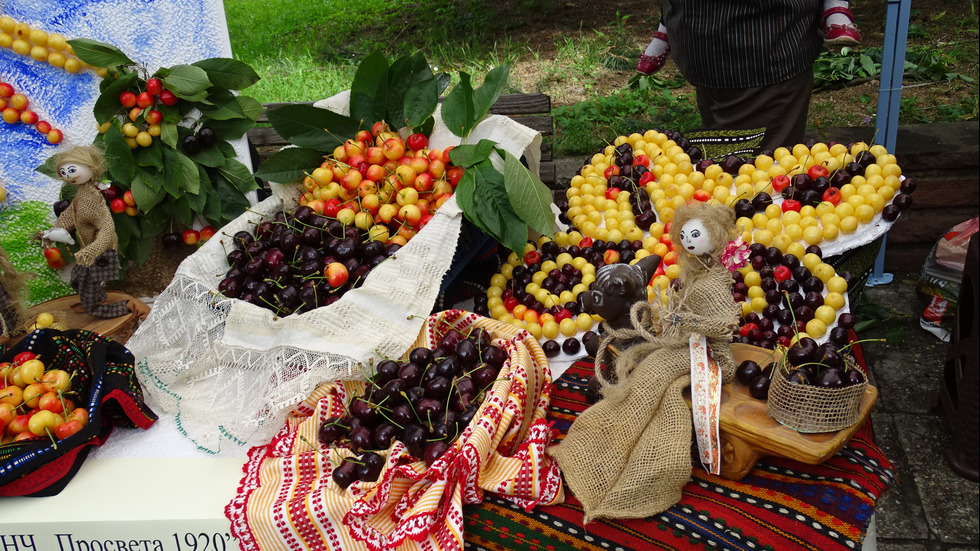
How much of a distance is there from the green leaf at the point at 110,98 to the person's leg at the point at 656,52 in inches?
78.9

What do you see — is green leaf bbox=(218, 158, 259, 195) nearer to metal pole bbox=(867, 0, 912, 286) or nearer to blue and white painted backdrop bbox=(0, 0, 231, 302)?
blue and white painted backdrop bbox=(0, 0, 231, 302)

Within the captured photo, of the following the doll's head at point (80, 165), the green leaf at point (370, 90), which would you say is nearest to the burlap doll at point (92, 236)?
A: the doll's head at point (80, 165)

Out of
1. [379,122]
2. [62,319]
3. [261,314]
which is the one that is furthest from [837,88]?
[62,319]

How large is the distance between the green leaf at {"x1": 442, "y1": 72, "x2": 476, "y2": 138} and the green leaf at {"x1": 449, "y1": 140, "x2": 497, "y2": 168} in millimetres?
87

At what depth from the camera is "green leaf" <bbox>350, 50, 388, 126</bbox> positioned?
229cm

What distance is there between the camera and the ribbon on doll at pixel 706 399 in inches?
52.1

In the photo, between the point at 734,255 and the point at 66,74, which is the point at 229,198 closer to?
the point at 66,74

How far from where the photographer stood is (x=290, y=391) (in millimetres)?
1702

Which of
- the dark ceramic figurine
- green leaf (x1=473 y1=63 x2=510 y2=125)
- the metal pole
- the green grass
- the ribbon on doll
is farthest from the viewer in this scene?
the green grass

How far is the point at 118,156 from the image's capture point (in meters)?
2.28

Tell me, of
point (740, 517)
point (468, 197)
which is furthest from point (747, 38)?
point (740, 517)

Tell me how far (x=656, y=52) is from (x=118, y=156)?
7.09ft

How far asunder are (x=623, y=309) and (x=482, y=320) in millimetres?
412

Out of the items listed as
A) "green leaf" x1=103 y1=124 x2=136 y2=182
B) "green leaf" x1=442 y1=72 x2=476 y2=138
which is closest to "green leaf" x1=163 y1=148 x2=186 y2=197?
"green leaf" x1=103 y1=124 x2=136 y2=182
